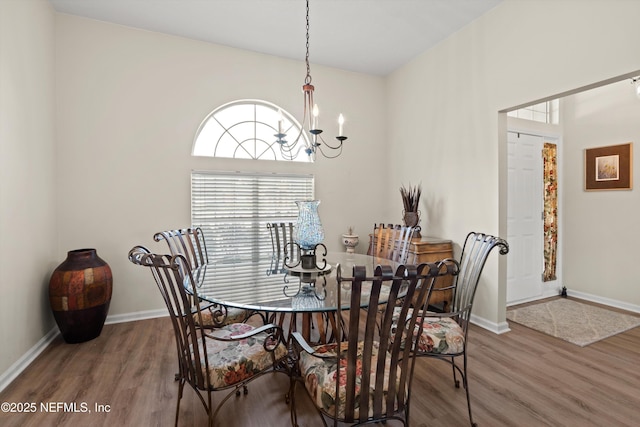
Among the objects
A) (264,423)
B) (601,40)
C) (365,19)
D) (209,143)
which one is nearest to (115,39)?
(209,143)

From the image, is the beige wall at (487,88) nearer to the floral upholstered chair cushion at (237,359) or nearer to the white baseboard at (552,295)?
the white baseboard at (552,295)

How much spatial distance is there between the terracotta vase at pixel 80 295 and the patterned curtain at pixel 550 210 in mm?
5106

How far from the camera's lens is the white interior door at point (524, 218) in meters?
3.86

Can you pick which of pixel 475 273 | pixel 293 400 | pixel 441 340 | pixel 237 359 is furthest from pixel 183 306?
pixel 475 273

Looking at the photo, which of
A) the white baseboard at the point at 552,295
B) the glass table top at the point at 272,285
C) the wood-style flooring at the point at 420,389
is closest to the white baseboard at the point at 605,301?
the white baseboard at the point at 552,295

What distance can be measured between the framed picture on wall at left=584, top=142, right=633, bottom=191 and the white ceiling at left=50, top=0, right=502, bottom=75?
240 cm

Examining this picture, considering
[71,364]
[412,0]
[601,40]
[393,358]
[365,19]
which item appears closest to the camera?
[393,358]

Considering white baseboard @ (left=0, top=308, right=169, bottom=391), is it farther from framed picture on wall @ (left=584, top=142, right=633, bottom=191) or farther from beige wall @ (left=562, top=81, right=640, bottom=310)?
framed picture on wall @ (left=584, top=142, right=633, bottom=191)

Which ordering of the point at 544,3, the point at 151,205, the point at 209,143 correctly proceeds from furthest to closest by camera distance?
the point at 209,143, the point at 151,205, the point at 544,3

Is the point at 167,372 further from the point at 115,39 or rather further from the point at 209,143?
the point at 115,39

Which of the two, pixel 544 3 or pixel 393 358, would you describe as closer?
Answer: pixel 393 358

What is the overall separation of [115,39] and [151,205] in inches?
68.3

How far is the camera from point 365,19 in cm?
319

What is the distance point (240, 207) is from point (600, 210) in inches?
176
